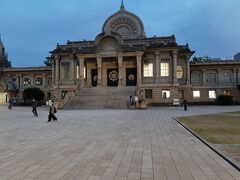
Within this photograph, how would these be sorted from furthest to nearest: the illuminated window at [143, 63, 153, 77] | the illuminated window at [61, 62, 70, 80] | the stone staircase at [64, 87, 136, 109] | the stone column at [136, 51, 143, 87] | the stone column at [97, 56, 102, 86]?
1. the illuminated window at [61, 62, 70, 80]
2. the illuminated window at [143, 63, 153, 77]
3. the stone column at [97, 56, 102, 86]
4. the stone column at [136, 51, 143, 87]
5. the stone staircase at [64, 87, 136, 109]

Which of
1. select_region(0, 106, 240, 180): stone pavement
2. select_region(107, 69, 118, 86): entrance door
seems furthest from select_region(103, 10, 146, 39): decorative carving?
select_region(0, 106, 240, 180): stone pavement

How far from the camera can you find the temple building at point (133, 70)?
55.0 meters

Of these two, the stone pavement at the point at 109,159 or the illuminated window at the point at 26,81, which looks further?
the illuminated window at the point at 26,81

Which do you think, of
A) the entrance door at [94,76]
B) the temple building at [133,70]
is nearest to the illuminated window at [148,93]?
the temple building at [133,70]

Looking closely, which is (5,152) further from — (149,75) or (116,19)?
(116,19)

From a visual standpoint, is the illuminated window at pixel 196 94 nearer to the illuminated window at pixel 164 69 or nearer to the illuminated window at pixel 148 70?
the illuminated window at pixel 164 69

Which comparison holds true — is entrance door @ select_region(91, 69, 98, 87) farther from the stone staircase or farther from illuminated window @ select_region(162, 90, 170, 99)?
illuminated window @ select_region(162, 90, 170, 99)

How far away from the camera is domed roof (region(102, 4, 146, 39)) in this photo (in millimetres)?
65500

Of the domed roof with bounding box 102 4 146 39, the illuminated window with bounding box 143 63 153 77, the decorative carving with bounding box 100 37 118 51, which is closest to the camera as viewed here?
the decorative carving with bounding box 100 37 118 51

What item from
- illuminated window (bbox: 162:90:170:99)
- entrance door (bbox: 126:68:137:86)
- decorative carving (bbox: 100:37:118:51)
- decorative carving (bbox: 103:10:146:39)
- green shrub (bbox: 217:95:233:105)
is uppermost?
decorative carving (bbox: 103:10:146:39)

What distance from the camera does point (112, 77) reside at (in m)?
60.8

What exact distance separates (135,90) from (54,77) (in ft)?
68.0

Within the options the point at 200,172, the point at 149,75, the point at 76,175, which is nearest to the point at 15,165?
the point at 76,175

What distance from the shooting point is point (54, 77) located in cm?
6316
